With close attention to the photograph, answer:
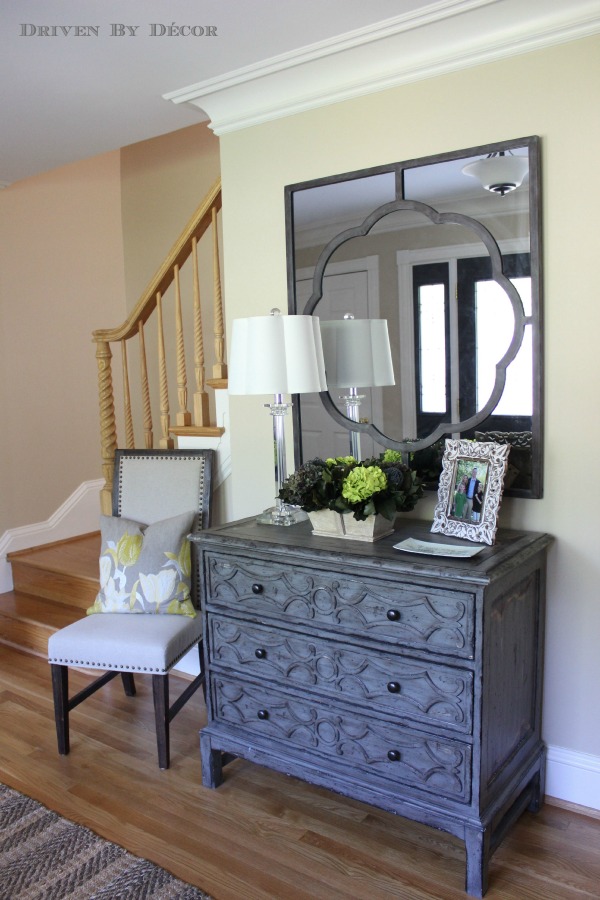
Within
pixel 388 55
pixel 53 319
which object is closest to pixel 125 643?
pixel 388 55

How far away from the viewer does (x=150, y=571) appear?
2.87 m

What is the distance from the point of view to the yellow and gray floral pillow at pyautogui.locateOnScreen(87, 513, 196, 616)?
112 inches

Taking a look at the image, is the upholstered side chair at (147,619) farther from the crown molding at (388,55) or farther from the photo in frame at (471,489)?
the crown molding at (388,55)

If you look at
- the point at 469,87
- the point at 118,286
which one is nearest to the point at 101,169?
the point at 118,286

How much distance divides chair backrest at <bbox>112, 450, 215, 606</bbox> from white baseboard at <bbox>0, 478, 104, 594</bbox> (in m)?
1.45

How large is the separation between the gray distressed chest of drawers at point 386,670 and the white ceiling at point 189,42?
152 cm

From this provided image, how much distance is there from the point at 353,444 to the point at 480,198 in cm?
92

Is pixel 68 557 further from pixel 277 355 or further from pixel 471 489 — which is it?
pixel 471 489

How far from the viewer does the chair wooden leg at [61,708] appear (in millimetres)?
2748

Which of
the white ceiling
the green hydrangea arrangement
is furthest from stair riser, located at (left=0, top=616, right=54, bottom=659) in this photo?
the white ceiling

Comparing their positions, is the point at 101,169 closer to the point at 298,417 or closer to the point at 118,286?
the point at 118,286

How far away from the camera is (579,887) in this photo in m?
2.00

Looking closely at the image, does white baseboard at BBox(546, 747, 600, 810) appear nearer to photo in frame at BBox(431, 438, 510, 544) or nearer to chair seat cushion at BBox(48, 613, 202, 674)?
photo in frame at BBox(431, 438, 510, 544)

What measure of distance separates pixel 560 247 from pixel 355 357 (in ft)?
2.52
